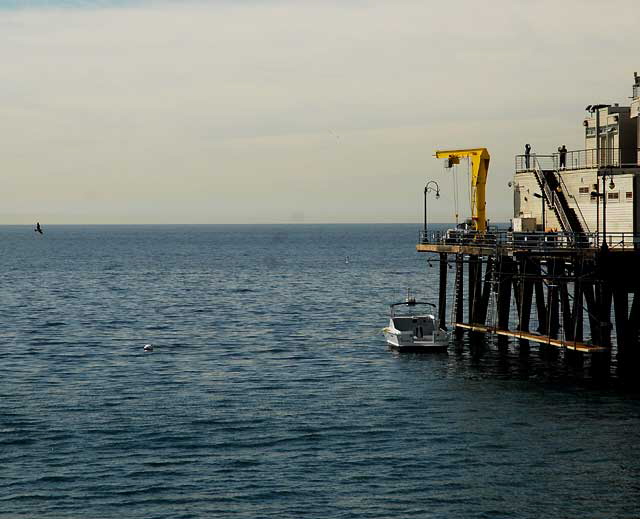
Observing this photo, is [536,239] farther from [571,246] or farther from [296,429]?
[296,429]

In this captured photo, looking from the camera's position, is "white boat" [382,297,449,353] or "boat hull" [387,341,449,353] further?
"white boat" [382,297,449,353]

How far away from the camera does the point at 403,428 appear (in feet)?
145

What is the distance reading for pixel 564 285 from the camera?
194ft

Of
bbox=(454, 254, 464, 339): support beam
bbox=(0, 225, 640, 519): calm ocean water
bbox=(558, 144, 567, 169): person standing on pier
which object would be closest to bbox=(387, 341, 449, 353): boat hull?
bbox=(0, 225, 640, 519): calm ocean water

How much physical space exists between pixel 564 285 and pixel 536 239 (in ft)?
23.4

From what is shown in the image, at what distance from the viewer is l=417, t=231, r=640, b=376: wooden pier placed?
5488 cm

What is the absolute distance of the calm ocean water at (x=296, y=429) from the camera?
34.7 meters

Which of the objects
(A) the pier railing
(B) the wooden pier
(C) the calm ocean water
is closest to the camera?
(C) the calm ocean water

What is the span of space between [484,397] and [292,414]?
1014 cm

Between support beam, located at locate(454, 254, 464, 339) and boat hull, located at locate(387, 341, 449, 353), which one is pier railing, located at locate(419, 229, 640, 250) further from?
boat hull, located at locate(387, 341, 449, 353)

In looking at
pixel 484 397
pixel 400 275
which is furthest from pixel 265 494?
pixel 400 275

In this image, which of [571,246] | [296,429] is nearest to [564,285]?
[571,246]

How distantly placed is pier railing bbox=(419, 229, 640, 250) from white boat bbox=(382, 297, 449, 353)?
602 centimetres

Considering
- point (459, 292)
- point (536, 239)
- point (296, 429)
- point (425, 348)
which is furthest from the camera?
point (459, 292)
